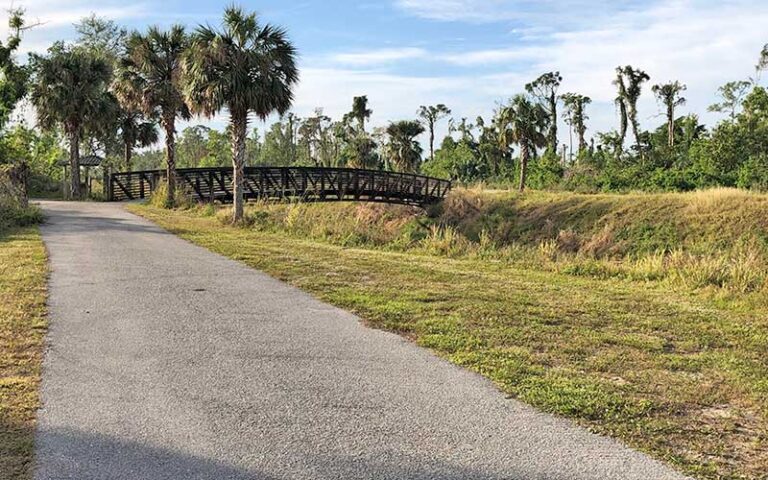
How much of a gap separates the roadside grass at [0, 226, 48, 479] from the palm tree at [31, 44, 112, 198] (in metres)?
26.0

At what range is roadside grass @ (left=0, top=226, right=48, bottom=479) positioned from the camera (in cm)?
378

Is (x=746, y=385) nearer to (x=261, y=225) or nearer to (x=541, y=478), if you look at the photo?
(x=541, y=478)

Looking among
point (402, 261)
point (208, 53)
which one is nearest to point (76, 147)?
point (208, 53)

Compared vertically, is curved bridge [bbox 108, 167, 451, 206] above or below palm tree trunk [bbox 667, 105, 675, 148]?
below

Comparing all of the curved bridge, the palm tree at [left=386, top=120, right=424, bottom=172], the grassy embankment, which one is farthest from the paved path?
the palm tree at [left=386, top=120, right=424, bottom=172]

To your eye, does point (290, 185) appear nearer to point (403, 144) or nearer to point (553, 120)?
point (403, 144)

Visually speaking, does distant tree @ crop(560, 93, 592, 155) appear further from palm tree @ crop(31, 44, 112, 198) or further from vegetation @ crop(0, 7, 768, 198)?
palm tree @ crop(31, 44, 112, 198)

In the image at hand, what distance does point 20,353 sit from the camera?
225 inches

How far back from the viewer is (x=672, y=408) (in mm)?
4582

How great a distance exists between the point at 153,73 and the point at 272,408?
2821 cm

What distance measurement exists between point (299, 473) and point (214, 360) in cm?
233

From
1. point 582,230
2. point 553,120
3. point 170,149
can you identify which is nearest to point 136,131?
point 170,149

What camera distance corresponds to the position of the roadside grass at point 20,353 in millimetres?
3781

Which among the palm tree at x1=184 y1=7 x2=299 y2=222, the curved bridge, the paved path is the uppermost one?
the palm tree at x1=184 y1=7 x2=299 y2=222
